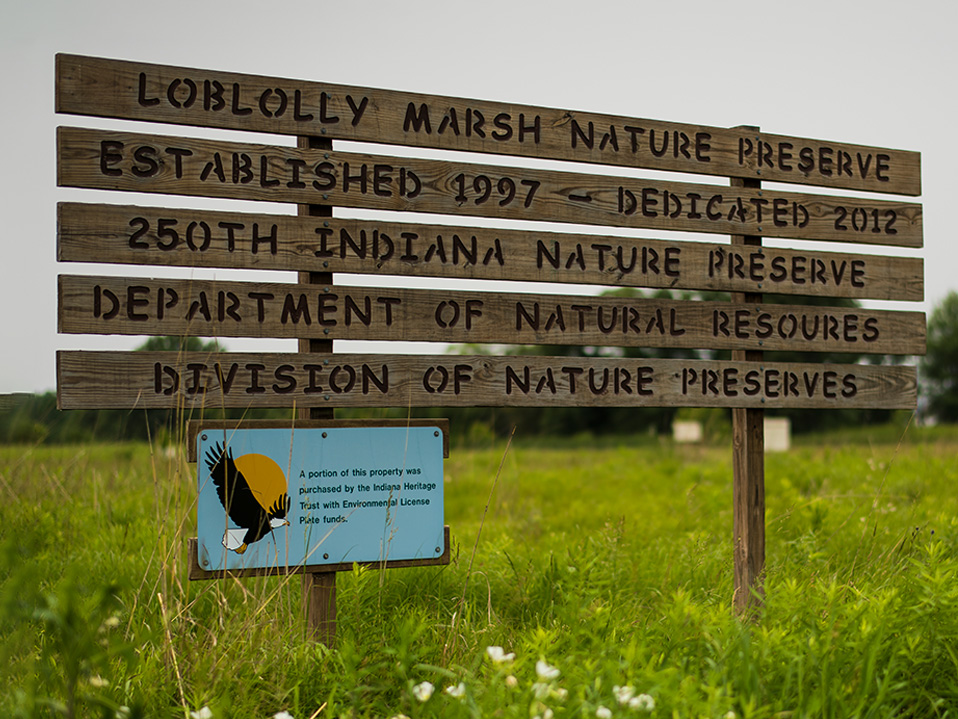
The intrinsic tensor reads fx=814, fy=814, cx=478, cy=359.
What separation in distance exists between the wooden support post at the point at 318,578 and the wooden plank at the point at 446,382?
8cm

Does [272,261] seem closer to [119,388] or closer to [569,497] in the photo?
[119,388]

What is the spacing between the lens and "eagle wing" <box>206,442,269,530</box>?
3549 millimetres

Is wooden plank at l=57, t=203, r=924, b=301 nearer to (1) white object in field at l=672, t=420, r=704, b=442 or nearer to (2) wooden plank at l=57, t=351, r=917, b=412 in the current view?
(2) wooden plank at l=57, t=351, r=917, b=412

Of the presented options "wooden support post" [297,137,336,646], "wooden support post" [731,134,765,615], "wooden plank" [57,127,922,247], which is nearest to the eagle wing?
"wooden support post" [297,137,336,646]

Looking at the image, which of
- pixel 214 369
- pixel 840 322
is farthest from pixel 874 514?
pixel 214 369

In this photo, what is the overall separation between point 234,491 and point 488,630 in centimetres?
125

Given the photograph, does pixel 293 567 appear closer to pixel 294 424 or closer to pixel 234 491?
pixel 234 491

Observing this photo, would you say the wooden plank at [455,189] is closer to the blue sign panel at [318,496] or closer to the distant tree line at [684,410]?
the blue sign panel at [318,496]

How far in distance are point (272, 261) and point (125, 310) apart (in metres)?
0.66

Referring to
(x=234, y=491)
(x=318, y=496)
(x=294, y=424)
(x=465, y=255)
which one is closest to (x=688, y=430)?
(x=465, y=255)

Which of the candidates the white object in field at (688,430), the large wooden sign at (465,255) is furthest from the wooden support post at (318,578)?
the white object in field at (688,430)

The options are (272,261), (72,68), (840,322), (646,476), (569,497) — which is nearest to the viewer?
(72,68)

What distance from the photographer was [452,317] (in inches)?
158

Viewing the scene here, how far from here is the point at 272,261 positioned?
147 inches
